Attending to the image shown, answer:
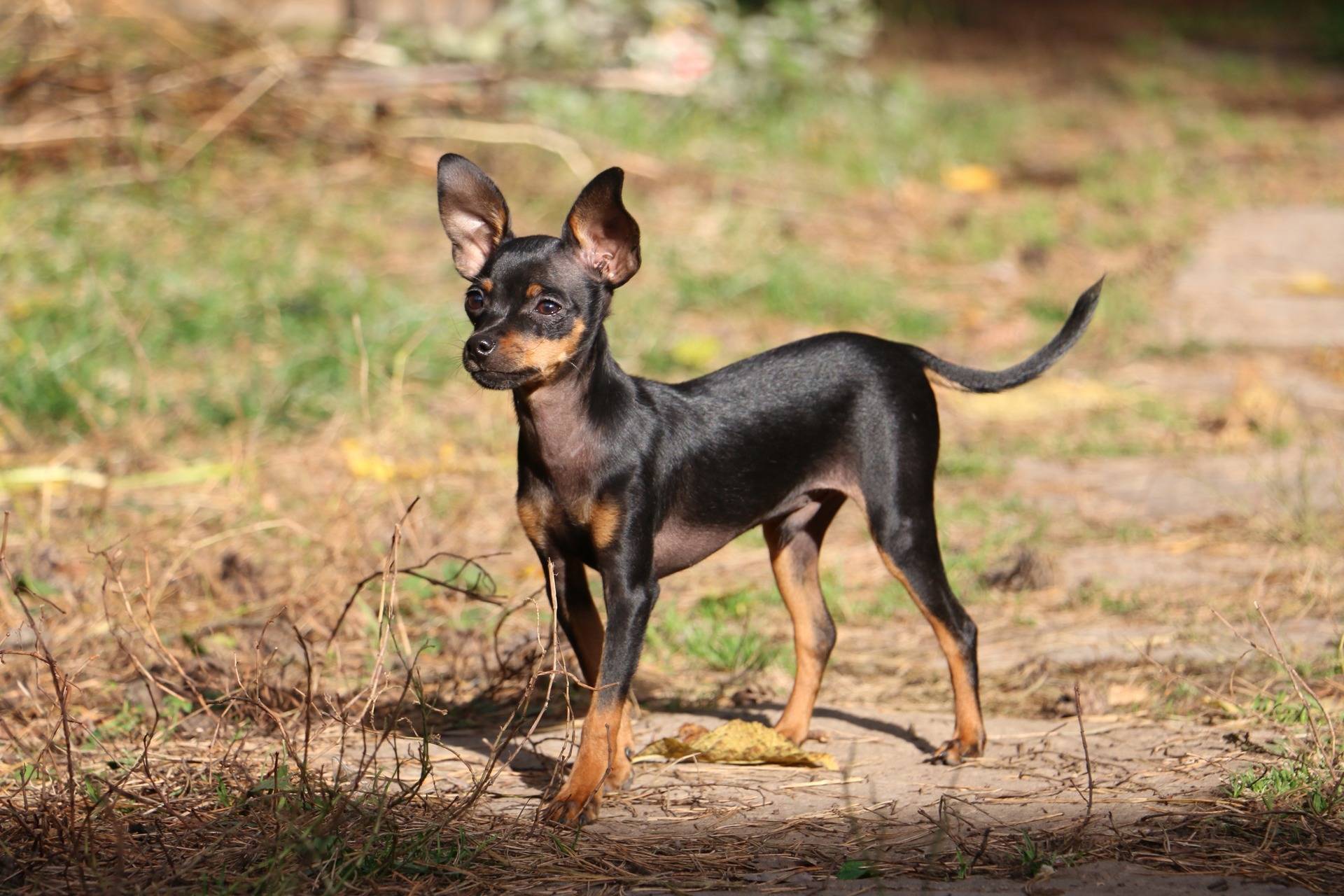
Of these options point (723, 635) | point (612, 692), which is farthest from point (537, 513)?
point (723, 635)

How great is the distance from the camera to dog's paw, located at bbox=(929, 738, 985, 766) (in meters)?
3.92

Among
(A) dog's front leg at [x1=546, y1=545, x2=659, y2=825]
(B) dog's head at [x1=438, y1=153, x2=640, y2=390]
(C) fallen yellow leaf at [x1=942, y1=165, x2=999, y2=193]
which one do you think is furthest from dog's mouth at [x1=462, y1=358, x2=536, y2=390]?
(C) fallen yellow leaf at [x1=942, y1=165, x2=999, y2=193]

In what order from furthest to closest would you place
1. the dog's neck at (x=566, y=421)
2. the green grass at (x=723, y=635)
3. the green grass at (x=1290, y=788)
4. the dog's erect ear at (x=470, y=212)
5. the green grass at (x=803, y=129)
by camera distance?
the green grass at (x=803, y=129) → the green grass at (x=723, y=635) → the dog's erect ear at (x=470, y=212) → the dog's neck at (x=566, y=421) → the green grass at (x=1290, y=788)

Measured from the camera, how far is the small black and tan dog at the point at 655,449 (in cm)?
355

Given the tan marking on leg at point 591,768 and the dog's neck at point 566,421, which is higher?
the dog's neck at point 566,421

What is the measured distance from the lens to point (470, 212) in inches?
149

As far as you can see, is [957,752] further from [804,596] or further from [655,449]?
[655,449]

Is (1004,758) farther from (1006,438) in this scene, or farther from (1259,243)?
(1259,243)

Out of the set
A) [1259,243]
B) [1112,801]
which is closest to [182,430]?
[1112,801]

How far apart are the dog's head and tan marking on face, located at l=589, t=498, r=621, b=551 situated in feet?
1.05

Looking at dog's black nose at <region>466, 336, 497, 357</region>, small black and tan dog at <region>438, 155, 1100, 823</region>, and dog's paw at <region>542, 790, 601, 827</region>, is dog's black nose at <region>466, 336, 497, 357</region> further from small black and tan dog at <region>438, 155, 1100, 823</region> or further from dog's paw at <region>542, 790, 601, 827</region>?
dog's paw at <region>542, 790, 601, 827</region>

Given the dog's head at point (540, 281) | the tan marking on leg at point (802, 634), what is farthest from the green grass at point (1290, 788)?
the dog's head at point (540, 281)

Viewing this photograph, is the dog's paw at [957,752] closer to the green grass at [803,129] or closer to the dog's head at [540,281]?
the dog's head at [540,281]

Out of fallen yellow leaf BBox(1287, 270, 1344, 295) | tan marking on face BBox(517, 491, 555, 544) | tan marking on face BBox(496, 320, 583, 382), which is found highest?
fallen yellow leaf BBox(1287, 270, 1344, 295)
